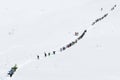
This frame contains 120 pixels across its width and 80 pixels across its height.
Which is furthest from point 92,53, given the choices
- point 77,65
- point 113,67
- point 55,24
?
point 55,24

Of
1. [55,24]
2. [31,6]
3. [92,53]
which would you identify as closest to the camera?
[92,53]

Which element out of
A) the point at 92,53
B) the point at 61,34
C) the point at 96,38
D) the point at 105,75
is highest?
the point at 61,34

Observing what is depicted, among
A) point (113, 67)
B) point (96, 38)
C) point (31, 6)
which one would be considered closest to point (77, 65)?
point (113, 67)

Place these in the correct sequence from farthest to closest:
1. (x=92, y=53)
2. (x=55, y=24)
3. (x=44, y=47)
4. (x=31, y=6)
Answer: (x=31, y=6)
(x=55, y=24)
(x=44, y=47)
(x=92, y=53)

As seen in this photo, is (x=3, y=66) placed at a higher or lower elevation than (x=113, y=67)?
higher

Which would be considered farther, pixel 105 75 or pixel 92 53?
pixel 92 53

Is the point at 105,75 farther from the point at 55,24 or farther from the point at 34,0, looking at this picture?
the point at 34,0

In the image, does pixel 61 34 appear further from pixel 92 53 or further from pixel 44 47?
pixel 92 53
